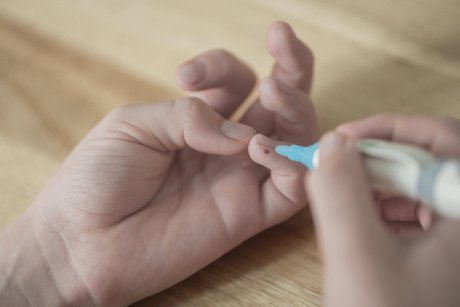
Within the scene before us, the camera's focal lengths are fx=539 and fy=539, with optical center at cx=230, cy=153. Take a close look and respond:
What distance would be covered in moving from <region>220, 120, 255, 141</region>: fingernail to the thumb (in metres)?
0.21

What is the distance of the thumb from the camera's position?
335mm

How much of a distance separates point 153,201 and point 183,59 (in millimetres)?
277

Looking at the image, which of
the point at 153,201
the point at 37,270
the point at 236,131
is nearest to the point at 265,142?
the point at 236,131

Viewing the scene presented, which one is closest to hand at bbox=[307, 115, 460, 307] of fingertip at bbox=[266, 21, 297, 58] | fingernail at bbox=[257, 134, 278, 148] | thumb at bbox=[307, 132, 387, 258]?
thumb at bbox=[307, 132, 387, 258]

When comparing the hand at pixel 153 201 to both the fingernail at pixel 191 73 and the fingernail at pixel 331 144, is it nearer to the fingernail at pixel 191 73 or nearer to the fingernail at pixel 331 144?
the fingernail at pixel 191 73

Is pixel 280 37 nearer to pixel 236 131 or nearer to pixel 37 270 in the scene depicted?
pixel 236 131

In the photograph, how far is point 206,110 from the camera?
58 cm

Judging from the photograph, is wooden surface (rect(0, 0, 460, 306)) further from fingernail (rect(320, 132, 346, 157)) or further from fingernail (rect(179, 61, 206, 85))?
fingernail (rect(320, 132, 346, 157))

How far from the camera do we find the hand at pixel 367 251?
33cm

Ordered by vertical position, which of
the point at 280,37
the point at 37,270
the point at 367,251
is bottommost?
the point at 37,270

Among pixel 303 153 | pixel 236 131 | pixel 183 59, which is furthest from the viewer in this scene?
pixel 183 59

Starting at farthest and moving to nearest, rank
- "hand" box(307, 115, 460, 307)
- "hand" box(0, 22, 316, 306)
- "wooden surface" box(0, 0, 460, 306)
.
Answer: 1. "wooden surface" box(0, 0, 460, 306)
2. "hand" box(0, 22, 316, 306)
3. "hand" box(307, 115, 460, 307)

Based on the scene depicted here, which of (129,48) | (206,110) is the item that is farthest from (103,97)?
(206,110)

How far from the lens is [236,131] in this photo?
1.88ft
